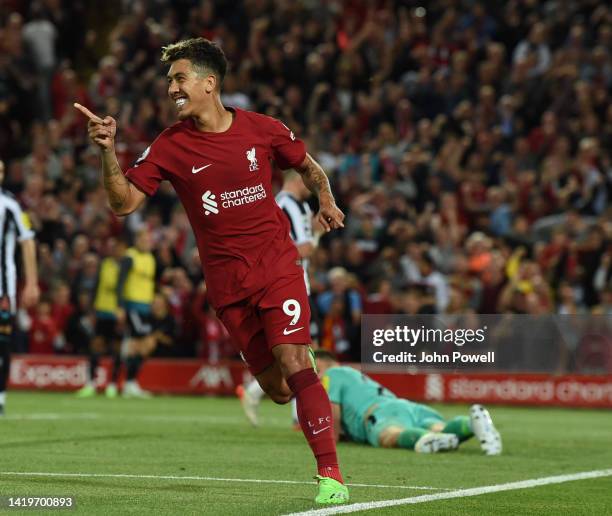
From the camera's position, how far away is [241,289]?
7.46 meters

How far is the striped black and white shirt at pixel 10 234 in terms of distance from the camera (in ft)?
42.8

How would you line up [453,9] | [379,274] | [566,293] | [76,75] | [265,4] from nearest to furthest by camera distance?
[566,293], [379,274], [453,9], [265,4], [76,75]

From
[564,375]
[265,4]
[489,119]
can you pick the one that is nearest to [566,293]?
[564,375]

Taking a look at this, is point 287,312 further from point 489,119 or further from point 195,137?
point 489,119

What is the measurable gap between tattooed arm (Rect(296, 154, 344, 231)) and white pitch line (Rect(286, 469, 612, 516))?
1517mm

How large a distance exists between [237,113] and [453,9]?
16.8 m

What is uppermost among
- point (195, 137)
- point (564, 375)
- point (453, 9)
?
point (453, 9)

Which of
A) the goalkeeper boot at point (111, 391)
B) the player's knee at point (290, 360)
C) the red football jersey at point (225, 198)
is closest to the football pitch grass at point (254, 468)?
the player's knee at point (290, 360)

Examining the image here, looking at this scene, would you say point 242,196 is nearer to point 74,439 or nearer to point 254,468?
point 254,468

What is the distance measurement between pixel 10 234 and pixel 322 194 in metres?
6.34

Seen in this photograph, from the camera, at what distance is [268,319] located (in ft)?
24.2

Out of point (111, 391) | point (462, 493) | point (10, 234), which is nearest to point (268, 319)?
point (462, 493)

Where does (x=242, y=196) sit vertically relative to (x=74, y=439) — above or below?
above

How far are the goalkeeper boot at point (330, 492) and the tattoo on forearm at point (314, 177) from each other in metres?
1.67
